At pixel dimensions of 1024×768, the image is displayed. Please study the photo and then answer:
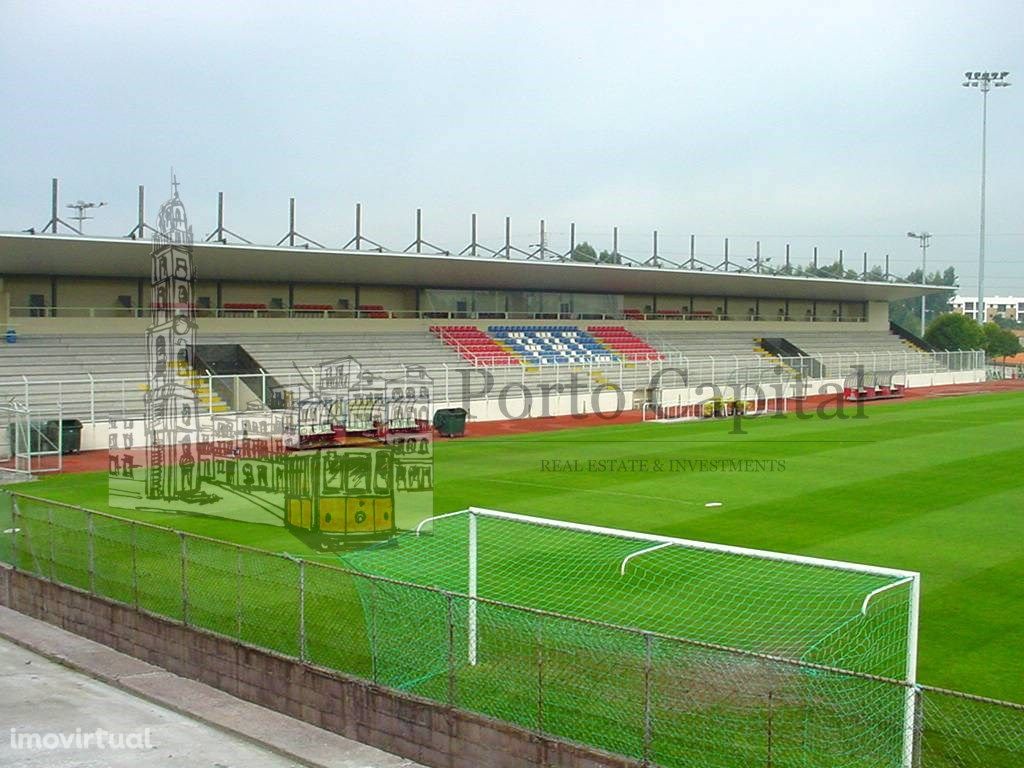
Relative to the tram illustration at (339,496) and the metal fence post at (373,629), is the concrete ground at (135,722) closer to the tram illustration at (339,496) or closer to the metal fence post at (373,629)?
the metal fence post at (373,629)

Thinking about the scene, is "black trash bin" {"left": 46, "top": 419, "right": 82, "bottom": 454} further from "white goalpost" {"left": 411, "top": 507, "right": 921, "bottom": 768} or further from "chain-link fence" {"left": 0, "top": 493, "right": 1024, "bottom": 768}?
"chain-link fence" {"left": 0, "top": 493, "right": 1024, "bottom": 768}

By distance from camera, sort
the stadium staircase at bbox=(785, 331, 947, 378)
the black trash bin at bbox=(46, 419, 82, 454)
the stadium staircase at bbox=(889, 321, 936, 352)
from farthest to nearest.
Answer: the stadium staircase at bbox=(889, 321, 936, 352) < the stadium staircase at bbox=(785, 331, 947, 378) < the black trash bin at bbox=(46, 419, 82, 454)

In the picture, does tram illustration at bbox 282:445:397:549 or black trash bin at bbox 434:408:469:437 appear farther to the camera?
black trash bin at bbox 434:408:469:437

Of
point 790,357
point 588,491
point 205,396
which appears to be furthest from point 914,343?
point 588,491

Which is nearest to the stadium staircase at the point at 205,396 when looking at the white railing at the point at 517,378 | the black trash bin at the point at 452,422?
the white railing at the point at 517,378

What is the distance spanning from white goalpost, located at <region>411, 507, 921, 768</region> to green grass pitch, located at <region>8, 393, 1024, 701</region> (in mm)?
614

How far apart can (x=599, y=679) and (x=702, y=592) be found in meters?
3.55

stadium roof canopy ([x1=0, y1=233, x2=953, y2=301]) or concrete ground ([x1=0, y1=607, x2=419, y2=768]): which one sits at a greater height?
stadium roof canopy ([x1=0, y1=233, x2=953, y2=301])

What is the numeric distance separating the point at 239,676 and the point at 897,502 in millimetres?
12647

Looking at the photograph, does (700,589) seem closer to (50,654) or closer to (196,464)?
(50,654)

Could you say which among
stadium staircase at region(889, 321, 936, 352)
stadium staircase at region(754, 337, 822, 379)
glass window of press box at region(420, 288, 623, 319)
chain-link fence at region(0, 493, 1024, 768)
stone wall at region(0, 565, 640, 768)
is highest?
glass window of press box at region(420, 288, 623, 319)

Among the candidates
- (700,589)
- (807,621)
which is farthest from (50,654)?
(807,621)

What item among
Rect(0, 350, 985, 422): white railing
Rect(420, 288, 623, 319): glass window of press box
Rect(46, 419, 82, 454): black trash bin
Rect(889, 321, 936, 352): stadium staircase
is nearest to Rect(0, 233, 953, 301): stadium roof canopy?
Rect(420, 288, 623, 319): glass window of press box

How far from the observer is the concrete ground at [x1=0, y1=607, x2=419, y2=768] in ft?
29.6
